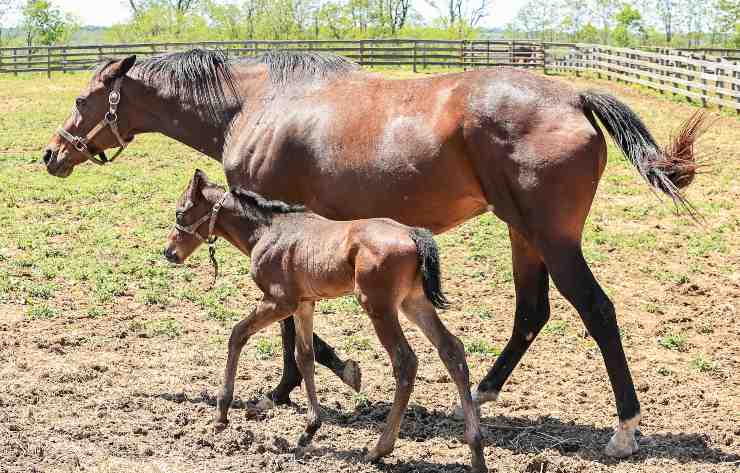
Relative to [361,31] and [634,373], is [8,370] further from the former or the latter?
[361,31]

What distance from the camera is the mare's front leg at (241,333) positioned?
5.08m

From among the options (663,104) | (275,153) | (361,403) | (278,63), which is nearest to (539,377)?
(361,403)

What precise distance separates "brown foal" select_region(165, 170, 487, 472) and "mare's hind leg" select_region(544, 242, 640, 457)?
0.74 m

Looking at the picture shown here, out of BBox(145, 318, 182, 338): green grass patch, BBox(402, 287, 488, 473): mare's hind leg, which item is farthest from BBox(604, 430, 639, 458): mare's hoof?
BBox(145, 318, 182, 338): green grass patch

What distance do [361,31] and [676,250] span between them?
4804 cm

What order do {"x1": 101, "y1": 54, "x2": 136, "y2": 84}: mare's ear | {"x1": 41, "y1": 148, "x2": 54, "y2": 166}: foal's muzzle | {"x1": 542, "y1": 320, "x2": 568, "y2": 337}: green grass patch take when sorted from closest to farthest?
{"x1": 101, "y1": 54, "x2": 136, "y2": 84}: mare's ear < {"x1": 41, "y1": 148, "x2": 54, "y2": 166}: foal's muzzle < {"x1": 542, "y1": 320, "x2": 568, "y2": 337}: green grass patch

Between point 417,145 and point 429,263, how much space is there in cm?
110

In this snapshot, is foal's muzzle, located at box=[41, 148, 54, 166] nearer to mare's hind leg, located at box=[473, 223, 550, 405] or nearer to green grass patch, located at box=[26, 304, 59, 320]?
green grass patch, located at box=[26, 304, 59, 320]

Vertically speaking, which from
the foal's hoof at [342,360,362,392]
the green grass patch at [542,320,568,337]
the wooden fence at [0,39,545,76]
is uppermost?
the wooden fence at [0,39,545,76]

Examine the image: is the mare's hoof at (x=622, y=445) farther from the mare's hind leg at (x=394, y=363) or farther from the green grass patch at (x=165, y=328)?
the green grass patch at (x=165, y=328)

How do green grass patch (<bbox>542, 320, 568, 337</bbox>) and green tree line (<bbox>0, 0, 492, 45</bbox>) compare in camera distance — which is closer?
green grass patch (<bbox>542, 320, 568, 337</bbox>)

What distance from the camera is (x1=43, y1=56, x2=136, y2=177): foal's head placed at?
650cm

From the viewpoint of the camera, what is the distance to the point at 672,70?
886 inches

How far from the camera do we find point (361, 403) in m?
5.79
